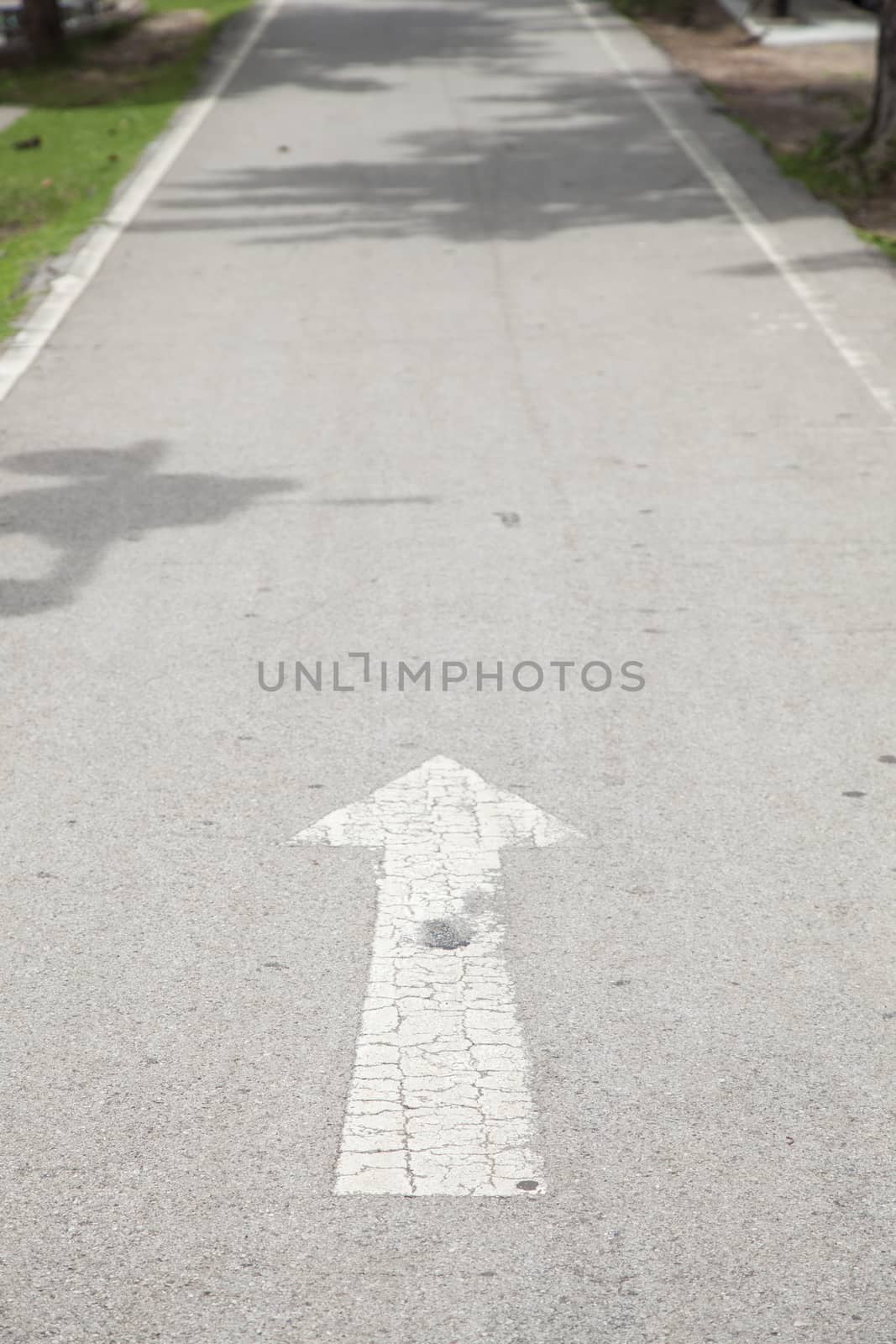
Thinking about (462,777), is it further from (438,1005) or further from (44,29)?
(44,29)

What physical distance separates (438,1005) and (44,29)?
2349cm

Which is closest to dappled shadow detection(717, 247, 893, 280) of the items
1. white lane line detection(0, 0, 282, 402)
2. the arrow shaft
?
white lane line detection(0, 0, 282, 402)

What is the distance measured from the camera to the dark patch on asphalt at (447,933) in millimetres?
4914

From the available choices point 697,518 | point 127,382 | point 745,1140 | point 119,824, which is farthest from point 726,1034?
point 127,382

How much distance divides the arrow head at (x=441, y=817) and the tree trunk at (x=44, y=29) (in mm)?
21955

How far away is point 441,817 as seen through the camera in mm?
5602

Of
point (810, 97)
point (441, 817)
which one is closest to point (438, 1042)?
point (441, 817)

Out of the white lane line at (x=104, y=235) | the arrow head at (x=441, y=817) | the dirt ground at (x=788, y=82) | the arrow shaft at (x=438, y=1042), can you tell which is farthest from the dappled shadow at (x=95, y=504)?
the dirt ground at (x=788, y=82)

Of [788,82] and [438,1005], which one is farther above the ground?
[438,1005]

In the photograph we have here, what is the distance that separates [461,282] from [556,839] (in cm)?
809

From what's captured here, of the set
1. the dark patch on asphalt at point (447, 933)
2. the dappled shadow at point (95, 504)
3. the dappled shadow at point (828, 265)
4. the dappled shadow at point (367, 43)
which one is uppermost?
the dark patch on asphalt at point (447, 933)

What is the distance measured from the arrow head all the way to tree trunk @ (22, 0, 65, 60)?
72.0 feet

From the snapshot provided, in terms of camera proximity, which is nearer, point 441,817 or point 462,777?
point 441,817

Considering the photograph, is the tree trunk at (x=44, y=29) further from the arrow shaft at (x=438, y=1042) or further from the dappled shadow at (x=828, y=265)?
the arrow shaft at (x=438, y=1042)
